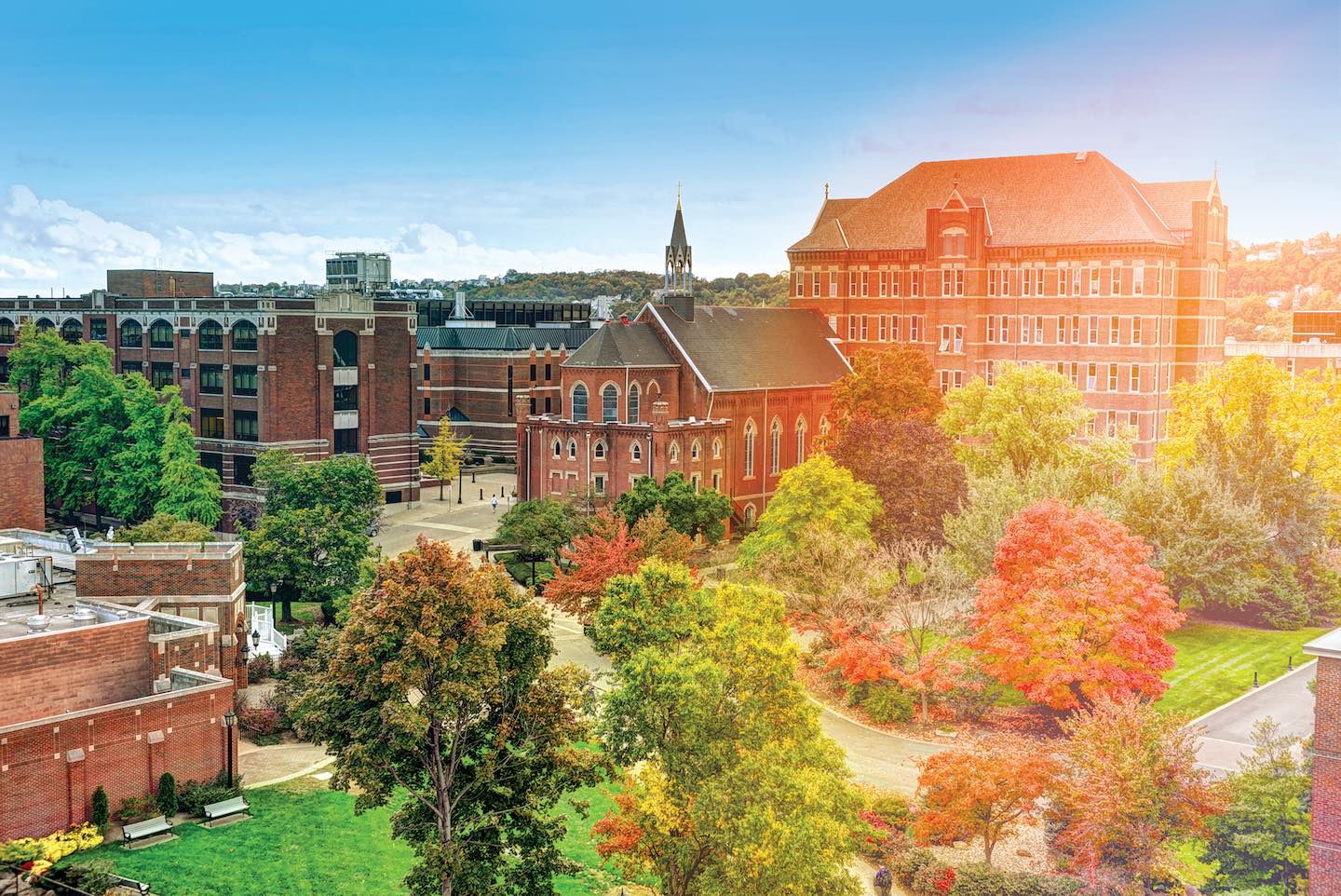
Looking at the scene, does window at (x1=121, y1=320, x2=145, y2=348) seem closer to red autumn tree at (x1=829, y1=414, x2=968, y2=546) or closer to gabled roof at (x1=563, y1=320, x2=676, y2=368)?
gabled roof at (x1=563, y1=320, x2=676, y2=368)

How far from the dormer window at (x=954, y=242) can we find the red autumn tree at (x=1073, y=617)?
48255 mm

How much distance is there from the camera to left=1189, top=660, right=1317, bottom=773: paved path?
1540 inches

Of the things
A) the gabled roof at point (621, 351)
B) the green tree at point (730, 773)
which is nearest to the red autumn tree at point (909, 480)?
the gabled roof at point (621, 351)

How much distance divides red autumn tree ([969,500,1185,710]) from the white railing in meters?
Result: 27.0

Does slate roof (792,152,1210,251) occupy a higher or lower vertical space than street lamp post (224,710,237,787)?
higher

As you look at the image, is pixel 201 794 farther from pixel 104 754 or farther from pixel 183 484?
pixel 183 484

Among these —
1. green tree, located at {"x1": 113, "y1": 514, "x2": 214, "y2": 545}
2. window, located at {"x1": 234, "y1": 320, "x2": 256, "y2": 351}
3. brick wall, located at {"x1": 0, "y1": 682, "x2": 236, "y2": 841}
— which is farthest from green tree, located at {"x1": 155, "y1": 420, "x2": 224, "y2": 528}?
brick wall, located at {"x1": 0, "y1": 682, "x2": 236, "y2": 841}

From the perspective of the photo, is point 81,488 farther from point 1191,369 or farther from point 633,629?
point 1191,369

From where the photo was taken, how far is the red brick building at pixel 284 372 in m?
80.2

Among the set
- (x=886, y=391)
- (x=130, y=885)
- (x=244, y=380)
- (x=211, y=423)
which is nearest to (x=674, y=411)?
(x=886, y=391)

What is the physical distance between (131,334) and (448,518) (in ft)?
85.9

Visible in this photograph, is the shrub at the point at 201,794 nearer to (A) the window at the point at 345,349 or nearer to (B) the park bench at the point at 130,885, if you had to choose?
(B) the park bench at the point at 130,885

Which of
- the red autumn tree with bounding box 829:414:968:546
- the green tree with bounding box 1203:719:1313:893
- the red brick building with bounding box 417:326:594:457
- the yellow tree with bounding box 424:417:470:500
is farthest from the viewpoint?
the red brick building with bounding box 417:326:594:457

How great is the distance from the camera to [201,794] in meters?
36.3
